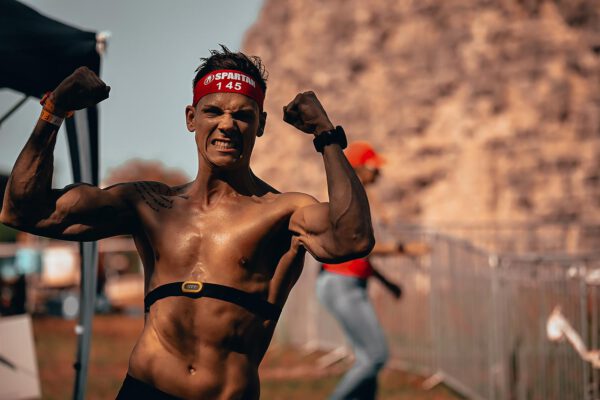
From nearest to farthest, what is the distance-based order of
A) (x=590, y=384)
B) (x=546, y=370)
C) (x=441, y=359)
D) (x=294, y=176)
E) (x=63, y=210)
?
(x=63, y=210), (x=590, y=384), (x=546, y=370), (x=441, y=359), (x=294, y=176)

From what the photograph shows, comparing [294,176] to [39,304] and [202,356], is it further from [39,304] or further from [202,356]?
[202,356]

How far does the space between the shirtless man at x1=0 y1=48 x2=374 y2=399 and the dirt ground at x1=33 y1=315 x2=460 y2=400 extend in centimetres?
669

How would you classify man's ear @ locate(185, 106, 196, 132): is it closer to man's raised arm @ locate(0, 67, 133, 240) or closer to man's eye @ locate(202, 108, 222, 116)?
man's eye @ locate(202, 108, 222, 116)

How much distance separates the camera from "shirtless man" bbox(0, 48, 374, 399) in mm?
2965

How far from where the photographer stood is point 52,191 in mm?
3039

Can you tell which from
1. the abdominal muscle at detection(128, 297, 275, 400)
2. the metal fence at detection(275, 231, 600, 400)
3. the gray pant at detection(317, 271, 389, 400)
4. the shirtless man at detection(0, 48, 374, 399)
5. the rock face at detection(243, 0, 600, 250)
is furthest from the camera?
the rock face at detection(243, 0, 600, 250)

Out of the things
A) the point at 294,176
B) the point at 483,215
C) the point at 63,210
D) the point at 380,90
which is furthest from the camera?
the point at 294,176

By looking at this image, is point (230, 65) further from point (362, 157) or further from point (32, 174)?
point (362, 157)

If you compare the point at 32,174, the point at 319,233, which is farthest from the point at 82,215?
the point at 319,233

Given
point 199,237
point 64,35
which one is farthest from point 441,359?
point 199,237

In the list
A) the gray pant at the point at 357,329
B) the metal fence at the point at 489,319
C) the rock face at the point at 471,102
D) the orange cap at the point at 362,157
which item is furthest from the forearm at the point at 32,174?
the rock face at the point at 471,102

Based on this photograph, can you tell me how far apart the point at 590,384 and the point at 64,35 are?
4364 mm

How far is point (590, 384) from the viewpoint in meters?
6.64

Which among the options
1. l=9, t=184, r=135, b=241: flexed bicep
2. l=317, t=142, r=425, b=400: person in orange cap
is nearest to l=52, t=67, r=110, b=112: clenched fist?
l=9, t=184, r=135, b=241: flexed bicep
